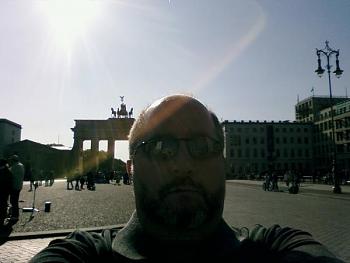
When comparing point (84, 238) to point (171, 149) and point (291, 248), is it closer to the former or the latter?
point (171, 149)

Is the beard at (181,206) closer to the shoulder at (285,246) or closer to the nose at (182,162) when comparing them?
the nose at (182,162)

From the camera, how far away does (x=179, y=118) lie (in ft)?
4.65

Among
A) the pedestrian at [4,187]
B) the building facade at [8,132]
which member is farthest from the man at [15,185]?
the building facade at [8,132]

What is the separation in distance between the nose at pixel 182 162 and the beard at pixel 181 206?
2cm

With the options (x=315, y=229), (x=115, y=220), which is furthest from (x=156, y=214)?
(x=115, y=220)

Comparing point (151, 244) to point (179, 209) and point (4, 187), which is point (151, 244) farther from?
point (4, 187)

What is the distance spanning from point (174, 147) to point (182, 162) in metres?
0.06

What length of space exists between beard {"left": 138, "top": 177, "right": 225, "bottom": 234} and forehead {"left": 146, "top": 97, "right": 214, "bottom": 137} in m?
0.19

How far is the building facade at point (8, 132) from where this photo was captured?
4647 inches

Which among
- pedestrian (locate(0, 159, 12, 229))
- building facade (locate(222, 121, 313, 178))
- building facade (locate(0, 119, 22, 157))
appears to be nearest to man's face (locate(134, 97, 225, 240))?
pedestrian (locate(0, 159, 12, 229))

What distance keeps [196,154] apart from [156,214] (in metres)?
0.25

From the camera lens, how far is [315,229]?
10.6 meters

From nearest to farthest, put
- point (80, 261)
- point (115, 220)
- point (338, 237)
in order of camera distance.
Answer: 1. point (80, 261)
2. point (338, 237)
3. point (115, 220)

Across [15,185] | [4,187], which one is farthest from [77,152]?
[4,187]
